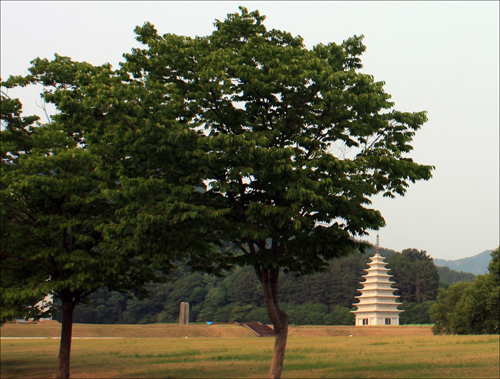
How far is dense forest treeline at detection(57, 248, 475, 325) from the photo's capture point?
90750 millimetres

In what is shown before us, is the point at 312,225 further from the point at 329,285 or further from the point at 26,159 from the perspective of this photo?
the point at 329,285

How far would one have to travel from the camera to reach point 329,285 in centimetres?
9594

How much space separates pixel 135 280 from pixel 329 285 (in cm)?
7974

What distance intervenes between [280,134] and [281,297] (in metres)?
89.8

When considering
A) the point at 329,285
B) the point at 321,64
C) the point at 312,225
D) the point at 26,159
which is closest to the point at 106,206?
the point at 26,159

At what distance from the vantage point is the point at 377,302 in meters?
75.8

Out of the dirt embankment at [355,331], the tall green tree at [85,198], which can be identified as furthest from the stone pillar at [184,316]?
the tall green tree at [85,198]

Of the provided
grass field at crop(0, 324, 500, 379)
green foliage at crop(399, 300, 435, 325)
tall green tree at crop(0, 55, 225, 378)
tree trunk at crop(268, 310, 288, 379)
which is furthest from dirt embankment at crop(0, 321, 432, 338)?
tree trunk at crop(268, 310, 288, 379)

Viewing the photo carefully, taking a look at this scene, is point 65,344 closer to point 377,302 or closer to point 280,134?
point 280,134

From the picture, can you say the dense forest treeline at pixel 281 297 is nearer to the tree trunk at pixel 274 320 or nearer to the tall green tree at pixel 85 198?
the tall green tree at pixel 85 198

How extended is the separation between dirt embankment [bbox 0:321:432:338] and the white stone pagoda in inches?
549

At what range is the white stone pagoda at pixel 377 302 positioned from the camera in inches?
2990

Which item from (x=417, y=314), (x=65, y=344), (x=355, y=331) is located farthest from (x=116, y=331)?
(x=417, y=314)

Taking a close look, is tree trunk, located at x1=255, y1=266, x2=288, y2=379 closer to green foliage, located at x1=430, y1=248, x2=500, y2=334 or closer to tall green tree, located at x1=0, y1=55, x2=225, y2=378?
tall green tree, located at x1=0, y1=55, x2=225, y2=378
